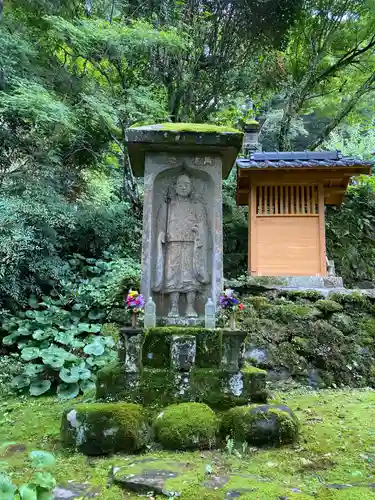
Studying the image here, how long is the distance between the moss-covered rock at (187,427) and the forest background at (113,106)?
2.63 m

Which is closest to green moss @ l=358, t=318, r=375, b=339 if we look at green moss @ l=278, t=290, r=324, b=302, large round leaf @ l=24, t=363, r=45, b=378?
green moss @ l=278, t=290, r=324, b=302

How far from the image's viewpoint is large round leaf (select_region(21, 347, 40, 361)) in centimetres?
610

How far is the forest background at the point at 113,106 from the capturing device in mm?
7707

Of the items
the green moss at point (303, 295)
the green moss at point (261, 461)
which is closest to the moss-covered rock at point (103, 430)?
the green moss at point (261, 461)

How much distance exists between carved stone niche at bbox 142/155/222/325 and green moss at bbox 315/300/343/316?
303cm

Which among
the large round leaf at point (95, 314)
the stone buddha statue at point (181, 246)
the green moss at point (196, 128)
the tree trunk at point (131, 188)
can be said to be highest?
the tree trunk at point (131, 188)

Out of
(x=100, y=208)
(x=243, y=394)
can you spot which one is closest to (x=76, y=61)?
(x=100, y=208)

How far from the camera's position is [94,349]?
6.51 meters

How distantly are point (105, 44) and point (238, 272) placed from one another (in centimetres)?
681

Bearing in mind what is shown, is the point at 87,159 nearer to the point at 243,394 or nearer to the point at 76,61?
the point at 76,61

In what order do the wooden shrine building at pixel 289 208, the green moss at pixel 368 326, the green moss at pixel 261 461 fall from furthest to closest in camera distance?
the wooden shrine building at pixel 289 208 < the green moss at pixel 368 326 < the green moss at pixel 261 461

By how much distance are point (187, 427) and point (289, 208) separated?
7143 millimetres

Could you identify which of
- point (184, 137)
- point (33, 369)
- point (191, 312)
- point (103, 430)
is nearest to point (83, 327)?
point (33, 369)

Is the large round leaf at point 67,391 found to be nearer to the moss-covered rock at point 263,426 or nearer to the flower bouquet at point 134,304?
the flower bouquet at point 134,304
